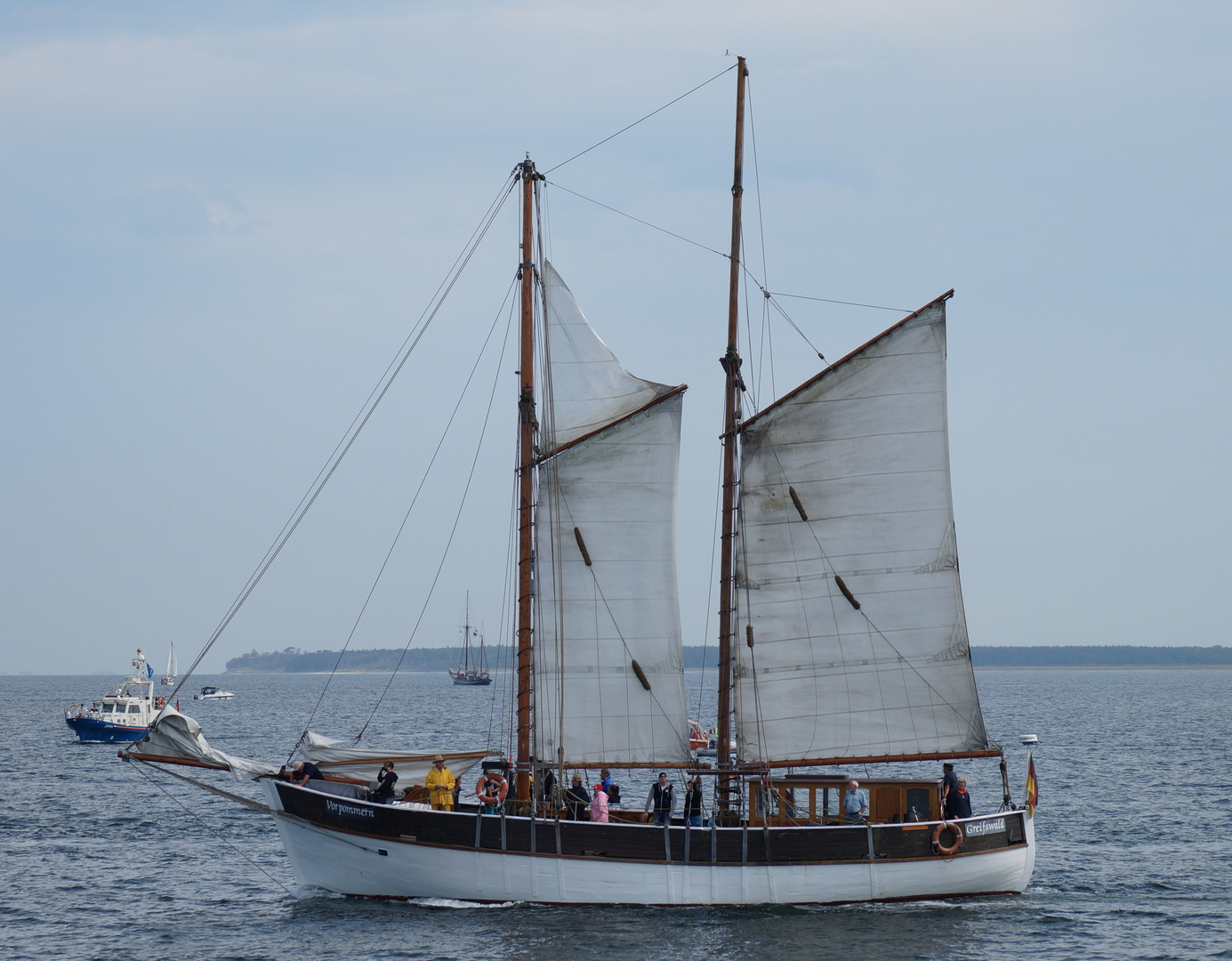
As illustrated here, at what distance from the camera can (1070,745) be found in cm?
8800

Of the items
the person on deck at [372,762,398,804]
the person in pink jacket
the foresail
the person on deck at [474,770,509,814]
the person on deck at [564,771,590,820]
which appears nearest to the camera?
the person in pink jacket

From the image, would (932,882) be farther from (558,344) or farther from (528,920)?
(558,344)

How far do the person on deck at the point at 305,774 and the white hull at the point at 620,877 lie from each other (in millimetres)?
1188

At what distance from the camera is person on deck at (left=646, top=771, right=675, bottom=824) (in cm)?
3281

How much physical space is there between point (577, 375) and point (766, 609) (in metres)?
8.27

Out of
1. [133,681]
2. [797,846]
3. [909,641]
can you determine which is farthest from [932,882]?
[133,681]

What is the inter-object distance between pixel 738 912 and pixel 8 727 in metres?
100

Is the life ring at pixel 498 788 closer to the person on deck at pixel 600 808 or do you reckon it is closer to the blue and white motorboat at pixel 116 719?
the person on deck at pixel 600 808

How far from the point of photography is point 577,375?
35812 mm

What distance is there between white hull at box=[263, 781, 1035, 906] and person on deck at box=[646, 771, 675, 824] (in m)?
1.18

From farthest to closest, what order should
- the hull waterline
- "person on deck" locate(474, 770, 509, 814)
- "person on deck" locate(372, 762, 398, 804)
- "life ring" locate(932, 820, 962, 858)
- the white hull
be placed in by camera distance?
the hull waterline, "person on deck" locate(372, 762, 398, 804), "life ring" locate(932, 820, 962, 858), "person on deck" locate(474, 770, 509, 814), the white hull

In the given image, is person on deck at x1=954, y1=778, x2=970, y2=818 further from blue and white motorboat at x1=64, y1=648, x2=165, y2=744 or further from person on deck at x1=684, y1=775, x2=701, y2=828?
blue and white motorboat at x1=64, y1=648, x2=165, y2=744

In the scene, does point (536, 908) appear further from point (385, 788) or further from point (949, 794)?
point (949, 794)

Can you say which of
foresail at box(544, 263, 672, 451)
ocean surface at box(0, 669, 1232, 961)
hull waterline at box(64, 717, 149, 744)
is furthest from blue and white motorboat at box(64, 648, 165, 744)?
foresail at box(544, 263, 672, 451)
